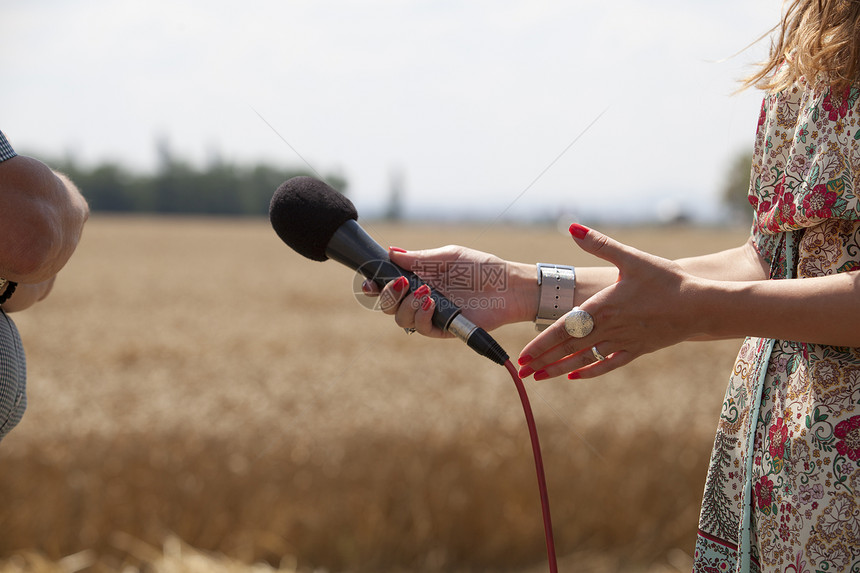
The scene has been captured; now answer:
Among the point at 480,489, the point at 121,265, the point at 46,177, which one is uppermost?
the point at 46,177

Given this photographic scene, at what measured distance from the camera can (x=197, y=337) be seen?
675 cm

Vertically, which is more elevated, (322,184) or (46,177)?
(322,184)

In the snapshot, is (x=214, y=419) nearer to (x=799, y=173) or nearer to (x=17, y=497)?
(x=17, y=497)

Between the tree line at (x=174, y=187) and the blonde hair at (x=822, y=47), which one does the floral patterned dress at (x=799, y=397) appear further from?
the tree line at (x=174, y=187)

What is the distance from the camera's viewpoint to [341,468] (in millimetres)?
3992

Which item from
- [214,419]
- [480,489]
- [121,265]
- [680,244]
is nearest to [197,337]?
[214,419]

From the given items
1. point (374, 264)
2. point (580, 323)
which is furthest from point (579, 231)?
point (374, 264)

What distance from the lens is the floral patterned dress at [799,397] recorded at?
103 centimetres

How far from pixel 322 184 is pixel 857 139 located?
873mm

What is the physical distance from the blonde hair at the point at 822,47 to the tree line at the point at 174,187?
12663mm

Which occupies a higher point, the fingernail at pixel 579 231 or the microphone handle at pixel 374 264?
the fingernail at pixel 579 231

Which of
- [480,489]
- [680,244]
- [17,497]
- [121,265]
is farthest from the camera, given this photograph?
[680,244]

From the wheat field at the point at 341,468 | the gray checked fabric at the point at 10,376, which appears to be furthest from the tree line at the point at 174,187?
the gray checked fabric at the point at 10,376

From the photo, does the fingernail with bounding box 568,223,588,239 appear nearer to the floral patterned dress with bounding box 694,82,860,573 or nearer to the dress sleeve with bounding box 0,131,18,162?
the floral patterned dress with bounding box 694,82,860,573
